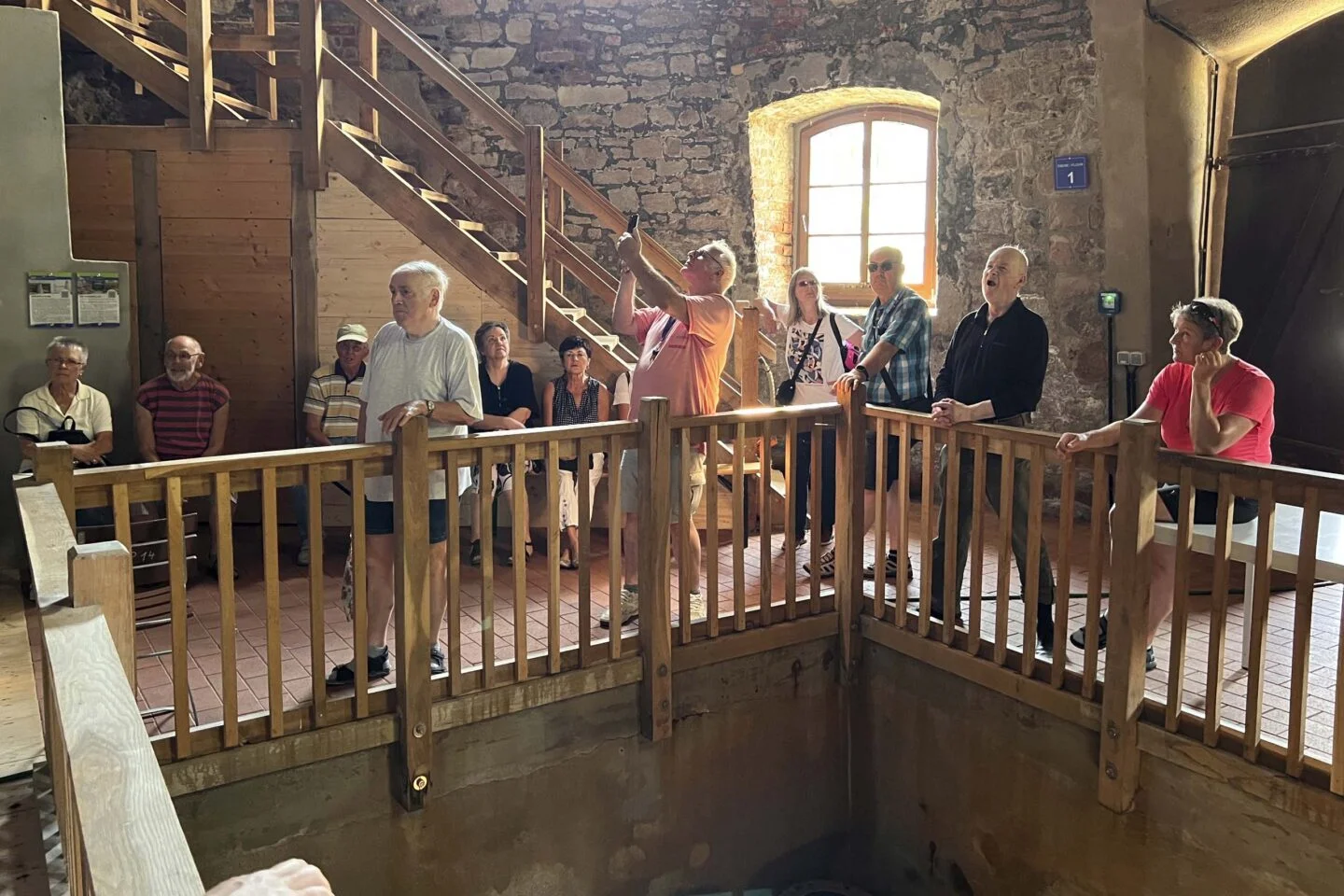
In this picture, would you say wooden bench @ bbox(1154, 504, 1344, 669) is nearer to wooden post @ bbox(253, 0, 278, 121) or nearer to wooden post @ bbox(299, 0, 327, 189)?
wooden post @ bbox(299, 0, 327, 189)

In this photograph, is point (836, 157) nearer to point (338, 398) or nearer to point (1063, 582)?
point (338, 398)

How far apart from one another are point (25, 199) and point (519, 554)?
308 centimetres

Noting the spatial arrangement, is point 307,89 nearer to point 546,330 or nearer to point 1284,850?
point 546,330

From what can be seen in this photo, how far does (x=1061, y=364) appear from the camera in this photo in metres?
6.44

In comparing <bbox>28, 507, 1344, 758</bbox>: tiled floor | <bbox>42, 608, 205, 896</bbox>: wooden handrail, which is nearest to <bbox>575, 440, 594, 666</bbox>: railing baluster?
<bbox>28, 507, 1344, 758</bbox>: tiled floor

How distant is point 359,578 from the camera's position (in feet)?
10.8

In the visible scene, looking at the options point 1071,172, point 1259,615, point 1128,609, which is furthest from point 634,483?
point 1071,172

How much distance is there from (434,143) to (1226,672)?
4421 millimetres

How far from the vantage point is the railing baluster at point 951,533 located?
390 centimetres

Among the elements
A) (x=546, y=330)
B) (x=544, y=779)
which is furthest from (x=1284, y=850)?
(x=546, y=330)

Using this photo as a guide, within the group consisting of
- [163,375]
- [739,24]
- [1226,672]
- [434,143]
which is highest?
[739,24]

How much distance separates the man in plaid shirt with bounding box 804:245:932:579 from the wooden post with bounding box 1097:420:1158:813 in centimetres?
106

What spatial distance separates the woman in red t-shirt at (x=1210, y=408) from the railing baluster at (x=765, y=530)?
3.58ft

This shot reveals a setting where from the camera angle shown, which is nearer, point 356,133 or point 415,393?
point 415,393
